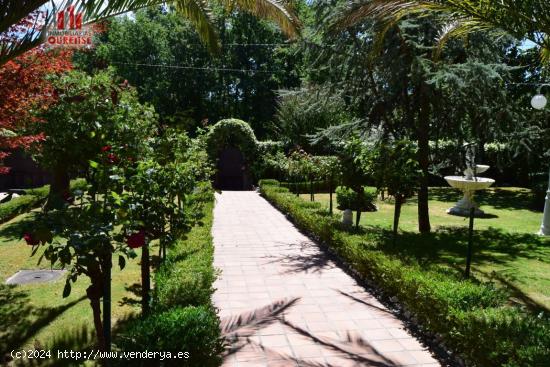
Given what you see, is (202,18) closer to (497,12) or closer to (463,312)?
(497,12)

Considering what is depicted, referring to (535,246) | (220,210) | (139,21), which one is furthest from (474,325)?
(139,21)

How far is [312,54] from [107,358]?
9505 millimetres

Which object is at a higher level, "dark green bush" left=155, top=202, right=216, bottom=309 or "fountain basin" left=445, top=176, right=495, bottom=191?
"fountain basin" left=445, top=176, right=495, bottom=191

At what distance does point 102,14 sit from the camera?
4.38 meters

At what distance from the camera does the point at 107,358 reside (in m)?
3.64

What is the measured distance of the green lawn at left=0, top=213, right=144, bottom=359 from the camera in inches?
195

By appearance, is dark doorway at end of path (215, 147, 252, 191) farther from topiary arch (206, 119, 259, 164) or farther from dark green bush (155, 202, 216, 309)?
dark green bush (155, 202, 216, 309)

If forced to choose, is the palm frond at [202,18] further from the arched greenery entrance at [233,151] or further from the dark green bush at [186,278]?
the arched greenery entrance at [233,151]

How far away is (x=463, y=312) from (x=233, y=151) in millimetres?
20309

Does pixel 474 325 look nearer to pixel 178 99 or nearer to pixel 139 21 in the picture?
pixel 178 99

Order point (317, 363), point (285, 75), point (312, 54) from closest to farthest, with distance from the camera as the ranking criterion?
point (317, 363) → point (312, 54) → point (285, 75)

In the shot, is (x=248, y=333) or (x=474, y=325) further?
(x=248, y=333)

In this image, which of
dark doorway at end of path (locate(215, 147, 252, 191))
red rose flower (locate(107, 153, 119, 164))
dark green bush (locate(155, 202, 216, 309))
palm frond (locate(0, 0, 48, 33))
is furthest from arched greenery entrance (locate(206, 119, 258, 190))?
red rose flower (locate(107, 153, 119, 164))

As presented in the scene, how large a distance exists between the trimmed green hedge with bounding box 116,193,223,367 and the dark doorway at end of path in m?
18.6
